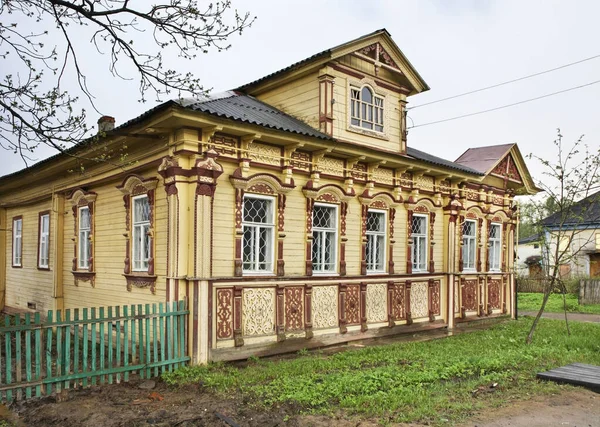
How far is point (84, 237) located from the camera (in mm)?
12797

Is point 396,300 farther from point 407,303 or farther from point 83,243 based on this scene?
point 83,243

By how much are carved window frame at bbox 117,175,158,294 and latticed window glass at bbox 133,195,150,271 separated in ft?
0.26

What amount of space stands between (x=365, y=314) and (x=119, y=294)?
524 centimetres

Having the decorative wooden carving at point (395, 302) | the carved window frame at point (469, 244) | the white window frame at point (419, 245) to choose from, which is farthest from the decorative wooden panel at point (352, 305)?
the carved window frame at point (469, 244)

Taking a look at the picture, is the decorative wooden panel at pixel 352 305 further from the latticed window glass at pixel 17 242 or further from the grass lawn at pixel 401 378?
the latticed window glass at pixel 17 242

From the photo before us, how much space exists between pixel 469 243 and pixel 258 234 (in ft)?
26.7

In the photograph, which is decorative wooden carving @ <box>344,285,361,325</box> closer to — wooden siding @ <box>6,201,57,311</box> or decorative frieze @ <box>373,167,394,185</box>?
decorative frieze @ <box>373,167,394,185</box>

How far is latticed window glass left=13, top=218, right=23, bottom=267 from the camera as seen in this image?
16.6 meters

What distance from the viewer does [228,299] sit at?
9.17 m

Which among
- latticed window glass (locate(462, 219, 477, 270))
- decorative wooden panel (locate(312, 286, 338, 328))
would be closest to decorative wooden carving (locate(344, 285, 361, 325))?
decorative wooden panel (locate(312, 286, 338, 328))

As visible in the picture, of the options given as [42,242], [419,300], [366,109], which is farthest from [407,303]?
[42,242]

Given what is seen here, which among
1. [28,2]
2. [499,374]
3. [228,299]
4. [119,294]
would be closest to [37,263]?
[119,294]

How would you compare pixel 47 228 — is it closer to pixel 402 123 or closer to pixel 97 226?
pixel 97 226

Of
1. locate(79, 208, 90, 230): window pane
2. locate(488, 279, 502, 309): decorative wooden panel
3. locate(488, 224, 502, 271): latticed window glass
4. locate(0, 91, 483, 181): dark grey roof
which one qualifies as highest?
locate(0, 91, 483, 181): dark grey roof
